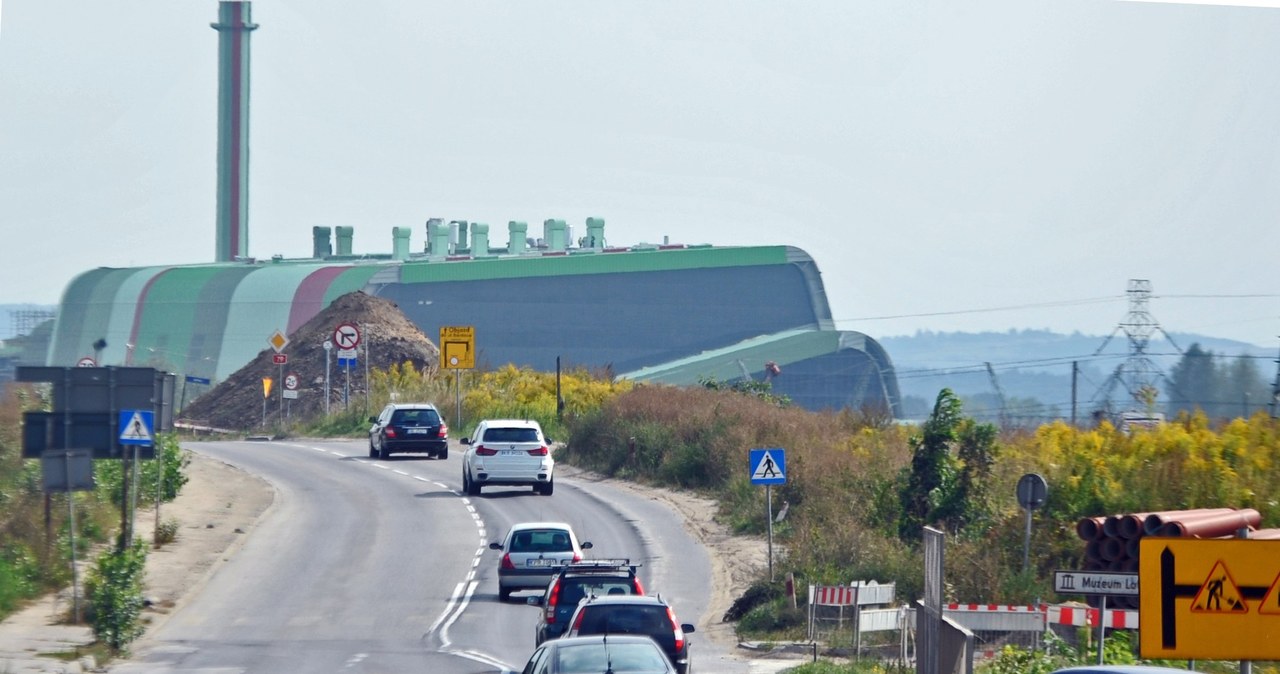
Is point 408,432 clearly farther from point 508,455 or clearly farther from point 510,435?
point 510,435

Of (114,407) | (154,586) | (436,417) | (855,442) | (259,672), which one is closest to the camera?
(259,672)

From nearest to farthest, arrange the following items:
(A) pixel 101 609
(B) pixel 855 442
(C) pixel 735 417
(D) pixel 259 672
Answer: (D) pixel 259 672, (A) pixel 101 609, (B) pixel 855 442, (C) pixel 735 417

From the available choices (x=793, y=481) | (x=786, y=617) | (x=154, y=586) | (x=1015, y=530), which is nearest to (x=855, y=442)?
(x=793, y=481)

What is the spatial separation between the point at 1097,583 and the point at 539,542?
14108 millimetres

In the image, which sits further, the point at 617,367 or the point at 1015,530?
the point at 617,367

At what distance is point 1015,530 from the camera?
26.6 metres

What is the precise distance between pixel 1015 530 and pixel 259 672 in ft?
43.6

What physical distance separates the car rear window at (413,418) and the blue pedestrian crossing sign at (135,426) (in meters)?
22.2

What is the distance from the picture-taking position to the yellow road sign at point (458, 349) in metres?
54.7

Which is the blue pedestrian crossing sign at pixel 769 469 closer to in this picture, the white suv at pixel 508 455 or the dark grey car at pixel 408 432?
the white suv at pixel 508 455

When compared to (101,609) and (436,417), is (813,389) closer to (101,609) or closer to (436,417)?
(436,417)

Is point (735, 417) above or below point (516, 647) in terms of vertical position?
above

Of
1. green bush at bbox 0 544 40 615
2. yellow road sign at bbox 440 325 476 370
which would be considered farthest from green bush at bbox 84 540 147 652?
yellow road sign at bbox 440 325 476 370

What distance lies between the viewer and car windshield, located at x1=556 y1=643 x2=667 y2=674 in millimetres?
12906
